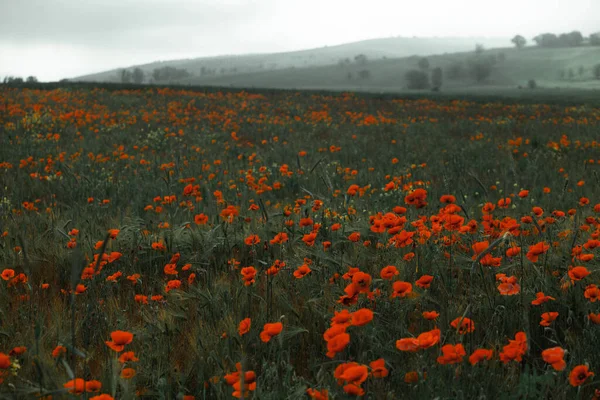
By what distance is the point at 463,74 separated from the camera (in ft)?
360

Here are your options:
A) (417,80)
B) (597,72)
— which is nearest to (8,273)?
(417,80)

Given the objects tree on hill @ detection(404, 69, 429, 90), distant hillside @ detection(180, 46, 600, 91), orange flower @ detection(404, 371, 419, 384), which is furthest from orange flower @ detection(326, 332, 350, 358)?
tree on hill @ detection(404, 69, 429, 90)

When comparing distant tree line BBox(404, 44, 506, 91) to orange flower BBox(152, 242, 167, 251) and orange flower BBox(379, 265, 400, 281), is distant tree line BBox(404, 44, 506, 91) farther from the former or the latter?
orange flower BBox(379, 265, 400, 281)

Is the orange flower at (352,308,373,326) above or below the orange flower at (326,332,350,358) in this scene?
above

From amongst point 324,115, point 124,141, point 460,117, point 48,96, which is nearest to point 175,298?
point 124,141

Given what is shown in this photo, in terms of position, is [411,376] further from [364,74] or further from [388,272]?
[364,74]

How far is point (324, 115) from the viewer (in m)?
14.9

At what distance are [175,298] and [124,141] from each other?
873cm

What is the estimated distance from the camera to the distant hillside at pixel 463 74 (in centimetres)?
9819

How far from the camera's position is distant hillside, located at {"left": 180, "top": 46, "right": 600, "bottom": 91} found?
98.2 metres

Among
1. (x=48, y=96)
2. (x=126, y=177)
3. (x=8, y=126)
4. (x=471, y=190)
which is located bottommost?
(x=471, y=190)

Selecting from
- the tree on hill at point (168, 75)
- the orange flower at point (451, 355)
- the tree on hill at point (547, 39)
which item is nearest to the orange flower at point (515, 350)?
the orange flower at point (451, 355)

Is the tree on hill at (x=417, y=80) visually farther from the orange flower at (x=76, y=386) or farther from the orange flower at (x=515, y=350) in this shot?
the orange flower at (x=76, y=386)

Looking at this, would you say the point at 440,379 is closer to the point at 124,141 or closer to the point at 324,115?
the point at 124,141
